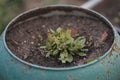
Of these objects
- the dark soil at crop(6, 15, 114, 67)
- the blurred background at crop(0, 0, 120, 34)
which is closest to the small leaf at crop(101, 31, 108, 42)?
the dark soil at crop(6, 15, 114, 67)

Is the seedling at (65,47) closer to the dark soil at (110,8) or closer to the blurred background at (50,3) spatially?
the blurred background at (50,3)

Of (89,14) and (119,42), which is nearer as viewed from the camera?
(119,42)

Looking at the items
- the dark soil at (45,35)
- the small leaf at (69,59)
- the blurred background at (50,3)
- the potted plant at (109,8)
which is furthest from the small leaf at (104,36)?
the potted plant at (109,8)

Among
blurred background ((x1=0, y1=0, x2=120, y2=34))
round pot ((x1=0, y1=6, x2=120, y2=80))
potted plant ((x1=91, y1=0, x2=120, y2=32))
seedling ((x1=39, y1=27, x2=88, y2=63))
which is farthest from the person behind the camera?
potted plant ((x1=91, y1=0, x2=120, y2=32))

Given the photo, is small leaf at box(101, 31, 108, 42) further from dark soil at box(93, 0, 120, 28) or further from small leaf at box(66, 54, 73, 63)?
dark soil at box(93, 0, 120, 28)

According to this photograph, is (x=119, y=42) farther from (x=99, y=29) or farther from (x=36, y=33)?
(x=36, y=33)

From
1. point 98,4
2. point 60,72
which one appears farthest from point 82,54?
point 98,4
